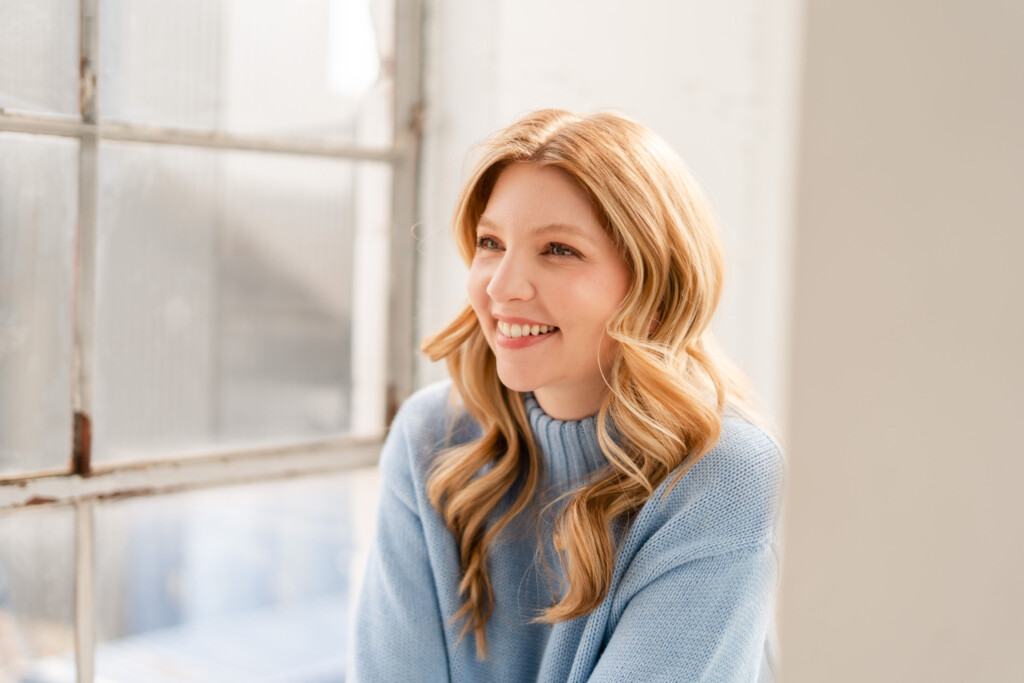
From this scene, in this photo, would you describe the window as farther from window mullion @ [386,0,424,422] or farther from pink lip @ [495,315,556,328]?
pink lip @ [495,315,556,328]

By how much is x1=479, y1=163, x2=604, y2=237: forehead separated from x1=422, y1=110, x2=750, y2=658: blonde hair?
0.5 inches

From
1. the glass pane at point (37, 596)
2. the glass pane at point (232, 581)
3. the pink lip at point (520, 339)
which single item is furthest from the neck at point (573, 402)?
the glass pane at point (37, 596)

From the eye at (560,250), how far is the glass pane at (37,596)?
3.10 ft

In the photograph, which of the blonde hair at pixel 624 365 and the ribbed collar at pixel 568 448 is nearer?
the blonde hair at pixel 624 365

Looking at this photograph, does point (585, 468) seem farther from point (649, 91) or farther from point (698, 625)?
point (649, 91)

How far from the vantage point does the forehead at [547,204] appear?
1.19 meters

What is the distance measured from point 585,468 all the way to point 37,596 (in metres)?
0.96

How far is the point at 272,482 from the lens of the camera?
69.9 inches

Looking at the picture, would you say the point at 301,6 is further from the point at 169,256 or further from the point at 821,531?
the point at 821,531

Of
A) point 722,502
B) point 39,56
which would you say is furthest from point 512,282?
point 39,56

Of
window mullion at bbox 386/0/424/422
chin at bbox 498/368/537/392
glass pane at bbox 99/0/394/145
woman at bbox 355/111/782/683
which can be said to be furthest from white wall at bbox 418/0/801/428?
chin at bbox 498/368/537/392

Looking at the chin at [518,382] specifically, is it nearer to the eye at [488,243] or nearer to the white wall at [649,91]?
the eye at [488,243]

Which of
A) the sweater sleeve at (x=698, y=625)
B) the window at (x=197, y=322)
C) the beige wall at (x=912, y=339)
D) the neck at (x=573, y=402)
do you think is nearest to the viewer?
the beige wall at (x=912, y=339)

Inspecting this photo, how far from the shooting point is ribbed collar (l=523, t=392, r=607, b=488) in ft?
4.23
